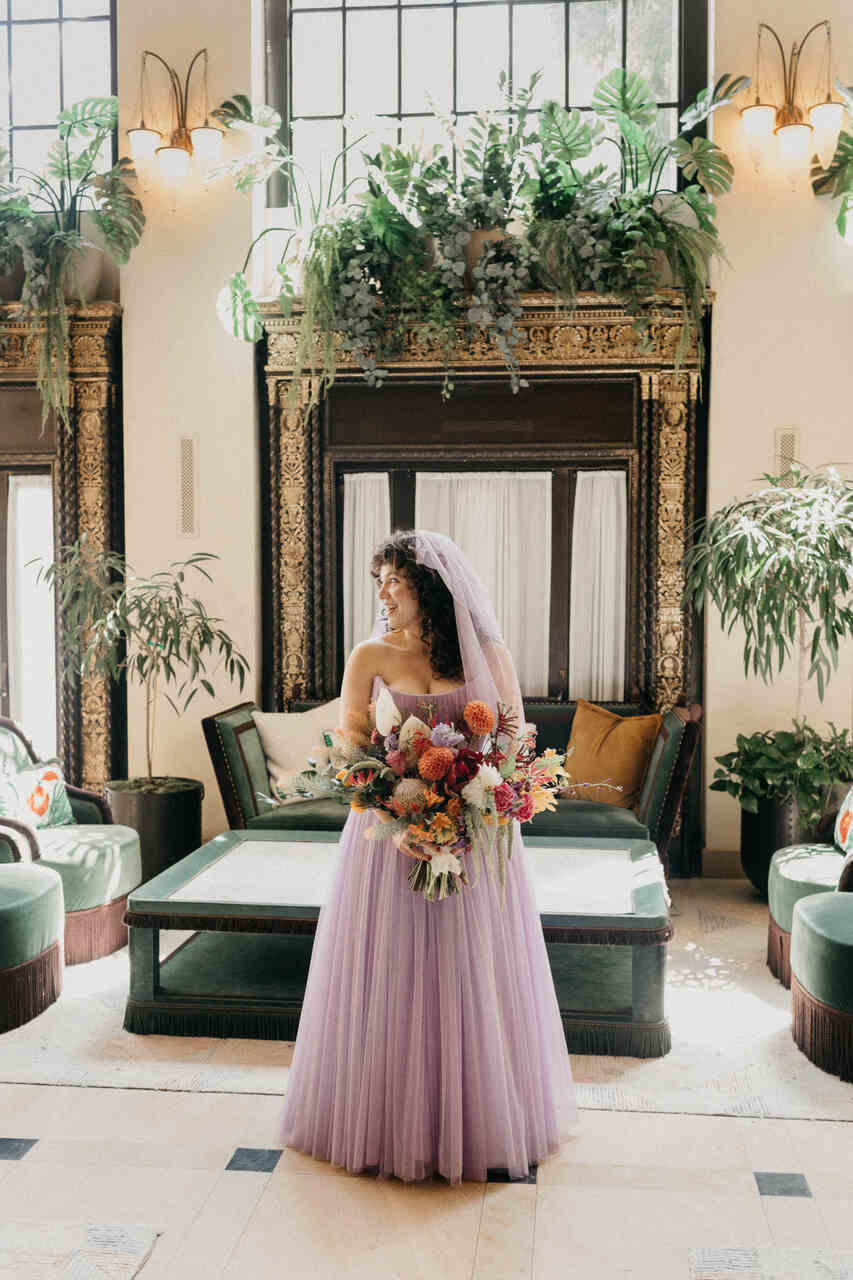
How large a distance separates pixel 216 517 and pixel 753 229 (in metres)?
3.39

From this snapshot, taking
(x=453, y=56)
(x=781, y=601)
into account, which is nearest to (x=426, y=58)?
(x=453, y=56)

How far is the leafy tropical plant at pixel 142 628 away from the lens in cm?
636

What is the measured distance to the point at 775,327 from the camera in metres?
6.52

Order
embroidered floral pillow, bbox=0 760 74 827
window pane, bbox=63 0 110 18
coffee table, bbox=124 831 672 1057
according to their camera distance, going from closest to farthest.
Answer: coffee table, bbox=124 831 672 1057
embroidered floral pillow, bbox=0 760 74 827
window pane, bbox=63 0 110 18

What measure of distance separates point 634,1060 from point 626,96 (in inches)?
191

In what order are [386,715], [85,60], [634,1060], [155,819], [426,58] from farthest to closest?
[85,60]
[426,58]
[155,819]
[634,1060]
[386,715]

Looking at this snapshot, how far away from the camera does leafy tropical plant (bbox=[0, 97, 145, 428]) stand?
6.66 m

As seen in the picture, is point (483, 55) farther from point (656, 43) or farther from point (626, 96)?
point (626, 96)

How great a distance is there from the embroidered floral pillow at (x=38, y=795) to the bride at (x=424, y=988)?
2371 millimetres

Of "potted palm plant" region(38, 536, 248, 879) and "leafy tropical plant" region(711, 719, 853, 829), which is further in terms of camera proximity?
"potted palm plant" region(38, 536, 248, 879)

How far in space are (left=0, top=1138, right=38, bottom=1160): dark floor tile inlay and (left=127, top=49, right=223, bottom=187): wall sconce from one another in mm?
5252

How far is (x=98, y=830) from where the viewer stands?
17.9 ft

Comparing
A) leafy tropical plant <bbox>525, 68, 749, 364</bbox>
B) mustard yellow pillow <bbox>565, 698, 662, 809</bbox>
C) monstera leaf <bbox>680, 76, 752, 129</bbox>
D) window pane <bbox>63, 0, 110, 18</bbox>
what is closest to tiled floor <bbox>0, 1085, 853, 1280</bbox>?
mustard yellow pillow <bbox>565, 698, 662, 809</bbox>

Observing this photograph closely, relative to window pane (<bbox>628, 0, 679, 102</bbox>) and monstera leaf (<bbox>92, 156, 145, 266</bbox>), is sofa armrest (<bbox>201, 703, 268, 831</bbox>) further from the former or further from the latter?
window pane (<bbox>628, 0, 679, 102</bbox>)
